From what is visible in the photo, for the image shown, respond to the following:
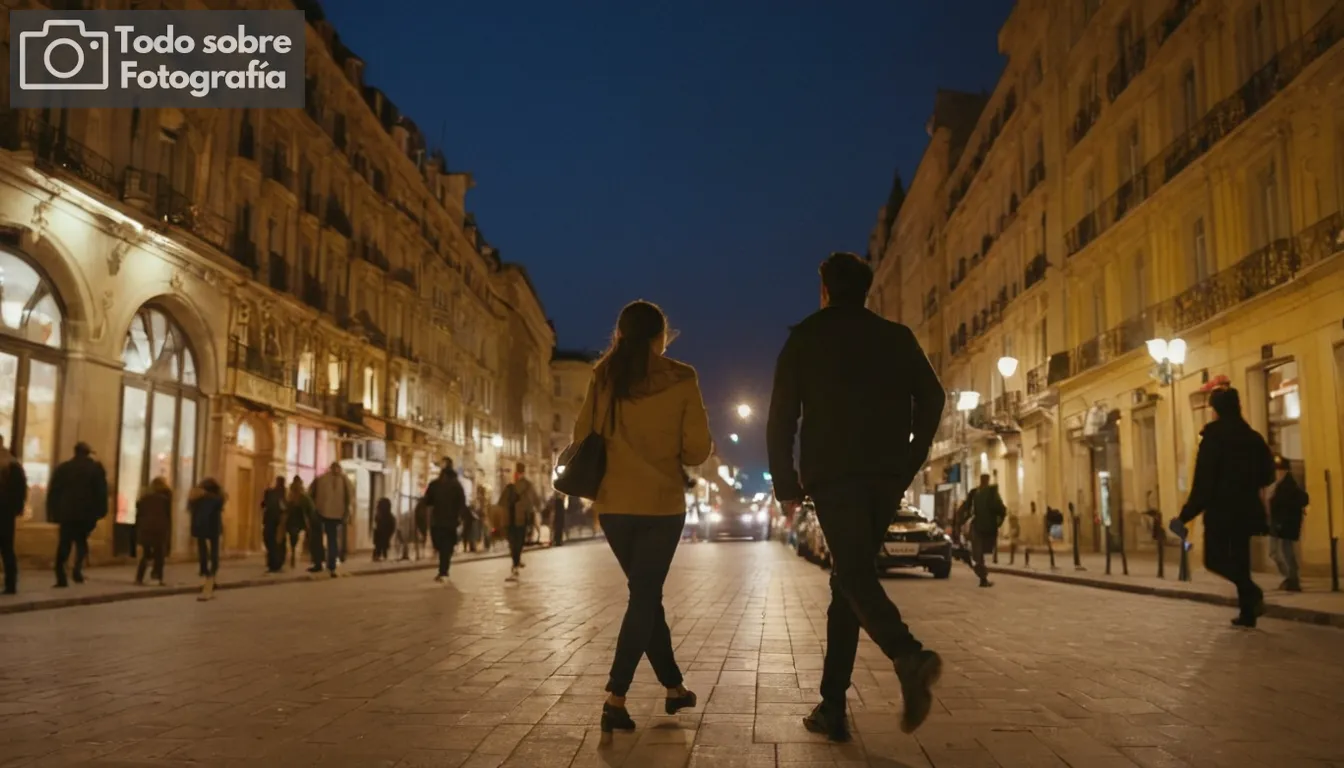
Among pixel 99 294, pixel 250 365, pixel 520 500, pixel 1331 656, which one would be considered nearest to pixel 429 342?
pixel 250 365

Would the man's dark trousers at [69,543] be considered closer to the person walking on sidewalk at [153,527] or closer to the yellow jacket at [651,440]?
the person walking on sidewalk at [153,527]

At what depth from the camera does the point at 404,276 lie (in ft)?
156


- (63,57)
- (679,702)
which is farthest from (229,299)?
(679,702)

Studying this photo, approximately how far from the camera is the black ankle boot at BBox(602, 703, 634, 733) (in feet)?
16.9

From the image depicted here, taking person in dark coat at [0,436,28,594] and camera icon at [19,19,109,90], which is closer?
person in dark coat at [0,436,28,594]

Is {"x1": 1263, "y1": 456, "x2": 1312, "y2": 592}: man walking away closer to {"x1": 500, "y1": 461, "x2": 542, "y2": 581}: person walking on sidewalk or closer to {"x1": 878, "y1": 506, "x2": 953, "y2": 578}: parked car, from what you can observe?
{"x1": 878, "y1": 506, "x2": 953, "y2": 578}: parked car

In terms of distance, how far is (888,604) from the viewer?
15.3 ft

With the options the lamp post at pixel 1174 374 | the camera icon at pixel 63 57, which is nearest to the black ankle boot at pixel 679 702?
the lamp post at pixel 1174 374

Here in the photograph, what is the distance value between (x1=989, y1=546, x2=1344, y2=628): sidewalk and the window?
5.66 m

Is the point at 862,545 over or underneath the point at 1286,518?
underneath

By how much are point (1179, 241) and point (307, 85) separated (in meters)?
24.9

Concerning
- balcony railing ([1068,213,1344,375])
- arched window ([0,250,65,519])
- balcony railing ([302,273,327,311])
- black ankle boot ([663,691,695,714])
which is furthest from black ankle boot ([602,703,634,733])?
balcony railing ([302,273,327,311])

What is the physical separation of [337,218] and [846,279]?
36.4 m

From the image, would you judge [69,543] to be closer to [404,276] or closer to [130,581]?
[130,581]
